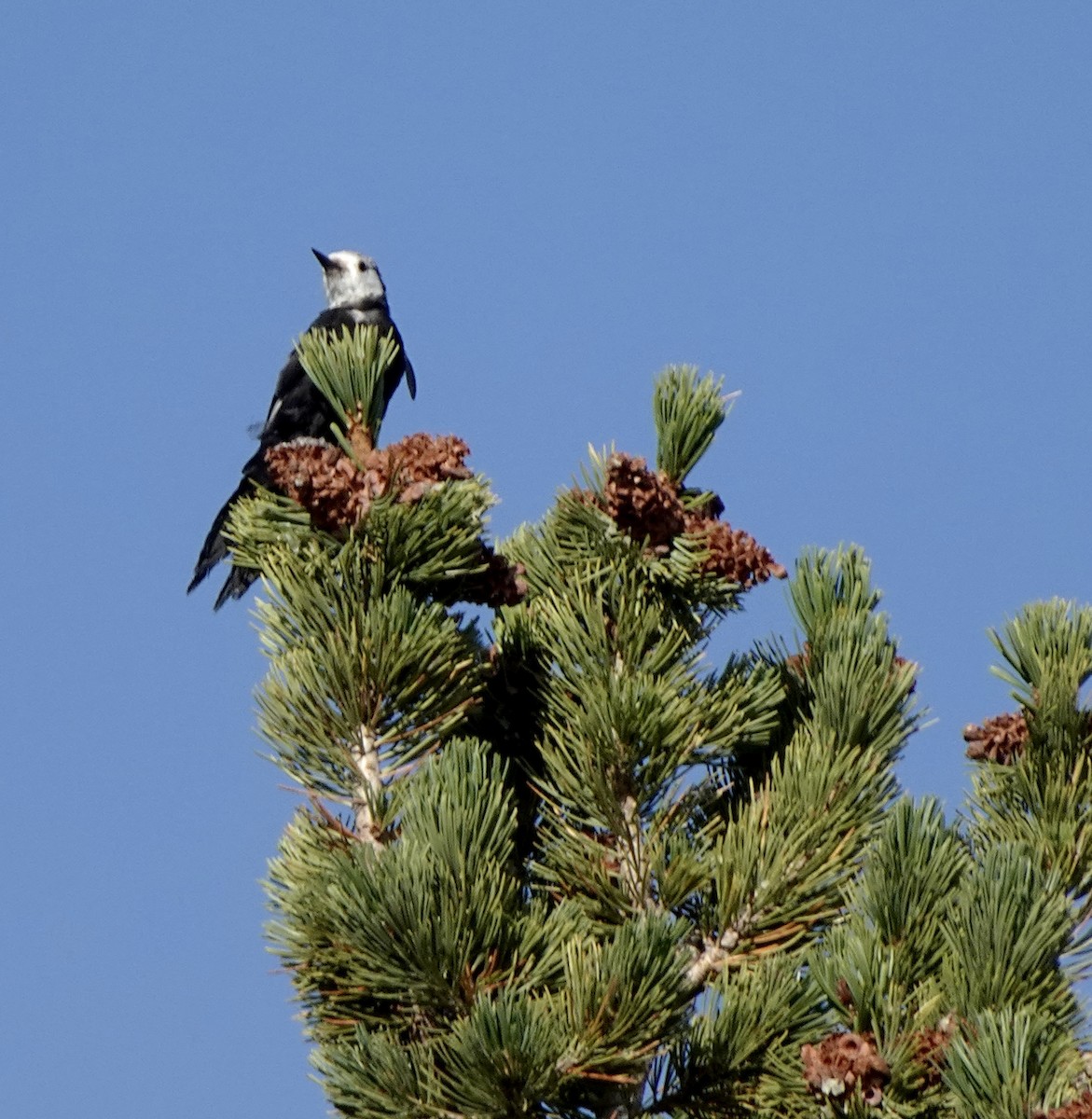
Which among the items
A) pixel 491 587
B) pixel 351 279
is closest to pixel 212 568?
pixel 491 587

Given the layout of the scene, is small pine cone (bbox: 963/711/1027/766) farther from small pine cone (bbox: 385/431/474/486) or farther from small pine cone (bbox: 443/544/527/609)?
small pine cone (bbox: 385/431/474/486)

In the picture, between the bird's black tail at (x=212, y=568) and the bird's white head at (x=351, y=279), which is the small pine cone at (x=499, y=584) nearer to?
the bird's black tail at (x=212, y=568)

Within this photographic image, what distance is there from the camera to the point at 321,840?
8.72 feet

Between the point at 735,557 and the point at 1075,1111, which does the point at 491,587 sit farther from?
the point at 1075,1111

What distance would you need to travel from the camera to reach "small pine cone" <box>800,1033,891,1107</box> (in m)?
2.30

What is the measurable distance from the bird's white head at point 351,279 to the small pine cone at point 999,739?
8.53 meters

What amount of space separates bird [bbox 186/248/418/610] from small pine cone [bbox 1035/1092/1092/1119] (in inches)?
63.0

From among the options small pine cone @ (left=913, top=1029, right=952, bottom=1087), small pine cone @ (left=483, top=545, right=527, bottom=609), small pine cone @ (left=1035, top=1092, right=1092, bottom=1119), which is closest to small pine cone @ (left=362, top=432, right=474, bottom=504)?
small pine cone @ (left=483, top=545, right=527, bottom=609)

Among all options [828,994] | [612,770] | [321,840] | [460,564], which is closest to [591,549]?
[460,564]

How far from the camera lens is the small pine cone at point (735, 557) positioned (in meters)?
2.87

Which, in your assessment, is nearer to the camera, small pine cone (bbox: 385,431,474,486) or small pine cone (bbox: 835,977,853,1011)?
small pine cone (bbox: 835,977,853,1011)

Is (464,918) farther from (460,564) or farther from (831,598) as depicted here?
(831,598)

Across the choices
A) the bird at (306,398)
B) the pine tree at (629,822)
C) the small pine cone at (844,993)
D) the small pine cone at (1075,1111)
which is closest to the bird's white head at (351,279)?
the bird at (306,398)

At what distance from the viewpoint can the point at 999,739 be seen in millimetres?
2998
